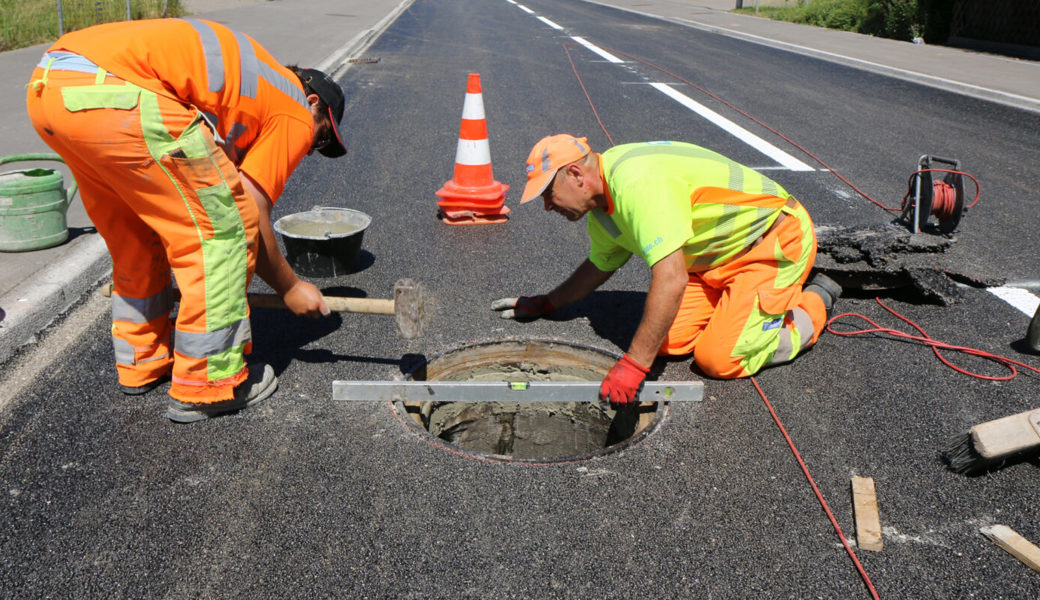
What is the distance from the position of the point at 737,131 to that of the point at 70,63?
23.8 ft

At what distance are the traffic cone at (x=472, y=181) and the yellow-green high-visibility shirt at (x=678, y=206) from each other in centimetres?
192

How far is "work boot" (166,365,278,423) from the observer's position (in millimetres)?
2902

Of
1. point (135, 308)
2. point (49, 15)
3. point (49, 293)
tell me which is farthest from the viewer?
point (49, 15)

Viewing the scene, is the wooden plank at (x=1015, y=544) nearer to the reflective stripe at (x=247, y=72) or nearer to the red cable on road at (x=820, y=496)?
the red cable on road at (x=820, y=496)

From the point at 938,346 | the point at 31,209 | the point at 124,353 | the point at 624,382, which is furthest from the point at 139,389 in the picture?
the point at 938,346

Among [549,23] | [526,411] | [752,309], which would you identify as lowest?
[526,411]

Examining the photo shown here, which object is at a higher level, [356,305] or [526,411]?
[356,305]

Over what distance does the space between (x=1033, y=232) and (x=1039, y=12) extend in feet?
43.7

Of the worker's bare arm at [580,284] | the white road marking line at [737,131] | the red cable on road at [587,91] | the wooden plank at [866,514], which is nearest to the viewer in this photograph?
the wooden plank at [866,514]

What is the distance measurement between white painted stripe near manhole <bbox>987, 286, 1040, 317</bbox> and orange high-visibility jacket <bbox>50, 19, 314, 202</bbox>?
3987 mm

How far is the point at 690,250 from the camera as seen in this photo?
3.28 metres

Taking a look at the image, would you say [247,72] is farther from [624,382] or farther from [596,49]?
[596,49]

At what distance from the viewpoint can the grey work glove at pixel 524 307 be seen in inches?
150

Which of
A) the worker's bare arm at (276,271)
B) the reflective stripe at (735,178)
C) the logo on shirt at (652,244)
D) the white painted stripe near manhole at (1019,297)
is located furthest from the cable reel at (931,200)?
the worker's bare arm at (276,271)
